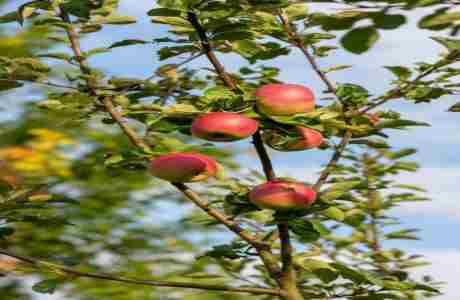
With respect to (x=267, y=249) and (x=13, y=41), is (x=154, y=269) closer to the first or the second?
(x=267, y=249)

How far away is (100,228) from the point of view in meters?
3.41

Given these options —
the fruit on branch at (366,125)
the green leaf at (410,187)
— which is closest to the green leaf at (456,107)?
the fruit on branch at (366,125)

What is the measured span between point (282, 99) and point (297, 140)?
0.20 meters

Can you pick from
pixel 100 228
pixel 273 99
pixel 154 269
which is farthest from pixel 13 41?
pixel 273 99

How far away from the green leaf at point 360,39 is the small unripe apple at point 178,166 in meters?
0.94

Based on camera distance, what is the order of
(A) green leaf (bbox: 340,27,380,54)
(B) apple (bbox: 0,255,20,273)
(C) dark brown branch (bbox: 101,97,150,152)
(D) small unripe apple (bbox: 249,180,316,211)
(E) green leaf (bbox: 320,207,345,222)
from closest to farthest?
(A) green leaf (bbox: 340,27,380,54)
(D) small unripe apple (bbox: 249,180,316,211)
(E) green leaf (bbox: 320,207,345,222)
(C) dark brown branch (bbox: 101,97,150,152)
(B) apple (bbox: 0,255,20,273)

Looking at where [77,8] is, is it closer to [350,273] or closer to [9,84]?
[9,84]

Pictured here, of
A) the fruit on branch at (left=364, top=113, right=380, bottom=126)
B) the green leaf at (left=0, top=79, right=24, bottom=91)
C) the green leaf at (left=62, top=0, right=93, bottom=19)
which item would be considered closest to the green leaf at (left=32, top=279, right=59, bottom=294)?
the green leaf at (left=0, top=79, right=24, bottom=91)

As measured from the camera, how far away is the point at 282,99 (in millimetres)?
2033

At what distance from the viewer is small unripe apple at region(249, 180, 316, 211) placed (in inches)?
Result: 84.2

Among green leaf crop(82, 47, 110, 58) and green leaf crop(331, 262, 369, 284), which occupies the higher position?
green leaf crop(82, 47, 110, 58)

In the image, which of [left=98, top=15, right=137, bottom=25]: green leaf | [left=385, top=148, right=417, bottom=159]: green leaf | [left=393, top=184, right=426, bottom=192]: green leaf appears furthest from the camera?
[left=393, top=184, right=426, bottom=192]: green leaf

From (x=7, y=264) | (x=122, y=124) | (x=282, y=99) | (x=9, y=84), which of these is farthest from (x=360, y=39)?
(x=7, y=264)

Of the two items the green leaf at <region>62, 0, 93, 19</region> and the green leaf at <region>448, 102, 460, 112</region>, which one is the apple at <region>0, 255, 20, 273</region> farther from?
the green leaf at <region>448, 102, 460, 112</region>
